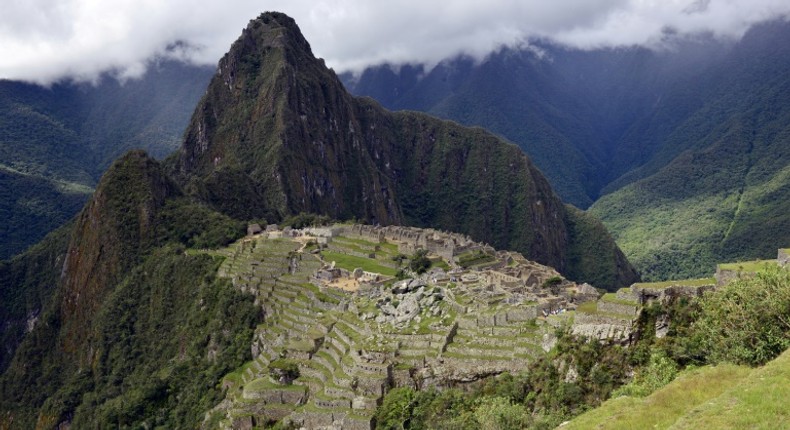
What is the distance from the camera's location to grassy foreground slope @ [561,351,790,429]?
19.4 metres

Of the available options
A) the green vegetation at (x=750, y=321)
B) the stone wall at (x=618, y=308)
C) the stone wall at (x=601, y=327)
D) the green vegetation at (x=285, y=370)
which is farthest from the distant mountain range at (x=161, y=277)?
the green vegetation at (x=750, y=321)

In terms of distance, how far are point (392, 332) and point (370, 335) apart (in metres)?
1.77

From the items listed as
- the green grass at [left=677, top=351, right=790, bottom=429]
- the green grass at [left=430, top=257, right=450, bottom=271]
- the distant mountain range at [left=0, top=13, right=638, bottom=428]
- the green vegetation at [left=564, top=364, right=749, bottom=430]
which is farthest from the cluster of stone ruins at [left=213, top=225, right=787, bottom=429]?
the green grass at [left=677, top=351, right=790, bottom=429]

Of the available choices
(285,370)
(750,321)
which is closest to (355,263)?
(285,370)

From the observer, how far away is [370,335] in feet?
155

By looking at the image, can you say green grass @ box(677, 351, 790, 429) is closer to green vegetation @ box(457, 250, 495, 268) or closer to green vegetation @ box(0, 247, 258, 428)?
green vegetation @ box(0, 247, 258, 428)

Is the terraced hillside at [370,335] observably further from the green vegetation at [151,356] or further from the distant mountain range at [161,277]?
the distant mountain range at [161,277]

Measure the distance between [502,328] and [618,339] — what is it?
846 centimetres

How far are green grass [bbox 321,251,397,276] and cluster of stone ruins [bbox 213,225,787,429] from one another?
382 cm

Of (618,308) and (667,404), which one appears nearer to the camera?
(667,404)

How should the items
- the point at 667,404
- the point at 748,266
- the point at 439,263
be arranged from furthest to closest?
the point at 439,263
the point at 748,266
the point at 667,404

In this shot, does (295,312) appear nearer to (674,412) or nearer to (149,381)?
(149,381)

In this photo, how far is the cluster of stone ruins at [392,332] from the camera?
3991cm

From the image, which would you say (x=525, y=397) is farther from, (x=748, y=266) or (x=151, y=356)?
(x=151, y=356)
